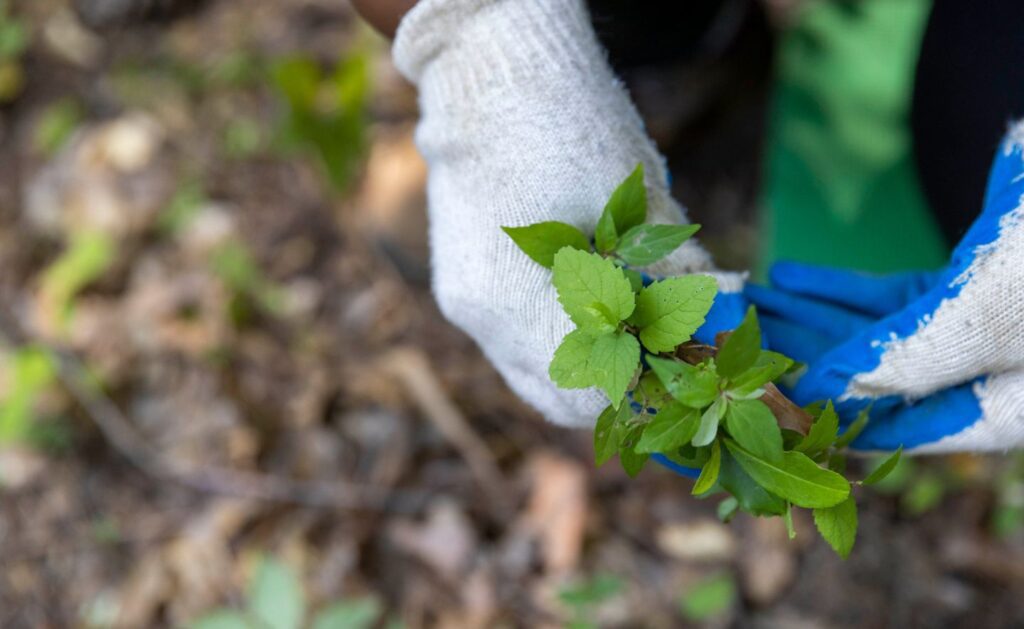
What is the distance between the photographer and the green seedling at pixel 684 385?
784 mm

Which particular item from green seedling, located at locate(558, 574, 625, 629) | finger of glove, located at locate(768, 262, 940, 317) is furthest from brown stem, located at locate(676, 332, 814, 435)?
green seedling, located at locate(558, 574, 625, 629)

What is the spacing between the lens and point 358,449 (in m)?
2.05

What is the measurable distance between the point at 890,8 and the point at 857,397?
4.90ft

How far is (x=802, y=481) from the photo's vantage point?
2.57 ft

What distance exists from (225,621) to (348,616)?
0.24 metres

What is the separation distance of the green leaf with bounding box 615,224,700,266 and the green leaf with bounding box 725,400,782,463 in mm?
197

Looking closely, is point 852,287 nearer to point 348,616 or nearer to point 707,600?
point 707,600

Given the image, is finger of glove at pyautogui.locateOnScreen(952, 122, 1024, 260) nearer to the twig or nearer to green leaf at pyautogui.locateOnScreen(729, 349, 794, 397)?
green leaf at pyautogui.locateOnScreen(729, 349, 794, 397)

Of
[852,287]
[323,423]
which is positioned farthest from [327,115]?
[852,287]

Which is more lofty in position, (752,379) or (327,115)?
(752,379)

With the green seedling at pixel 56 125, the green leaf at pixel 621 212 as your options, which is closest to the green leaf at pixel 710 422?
the green leaf at pixel 621 212

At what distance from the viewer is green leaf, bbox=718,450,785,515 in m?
0.82

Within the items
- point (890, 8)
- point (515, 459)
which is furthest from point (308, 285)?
point (890, 8)

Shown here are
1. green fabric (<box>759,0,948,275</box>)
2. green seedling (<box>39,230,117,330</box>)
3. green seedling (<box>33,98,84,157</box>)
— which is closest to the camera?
green fabric (<box>759,0,948,275</box>)
